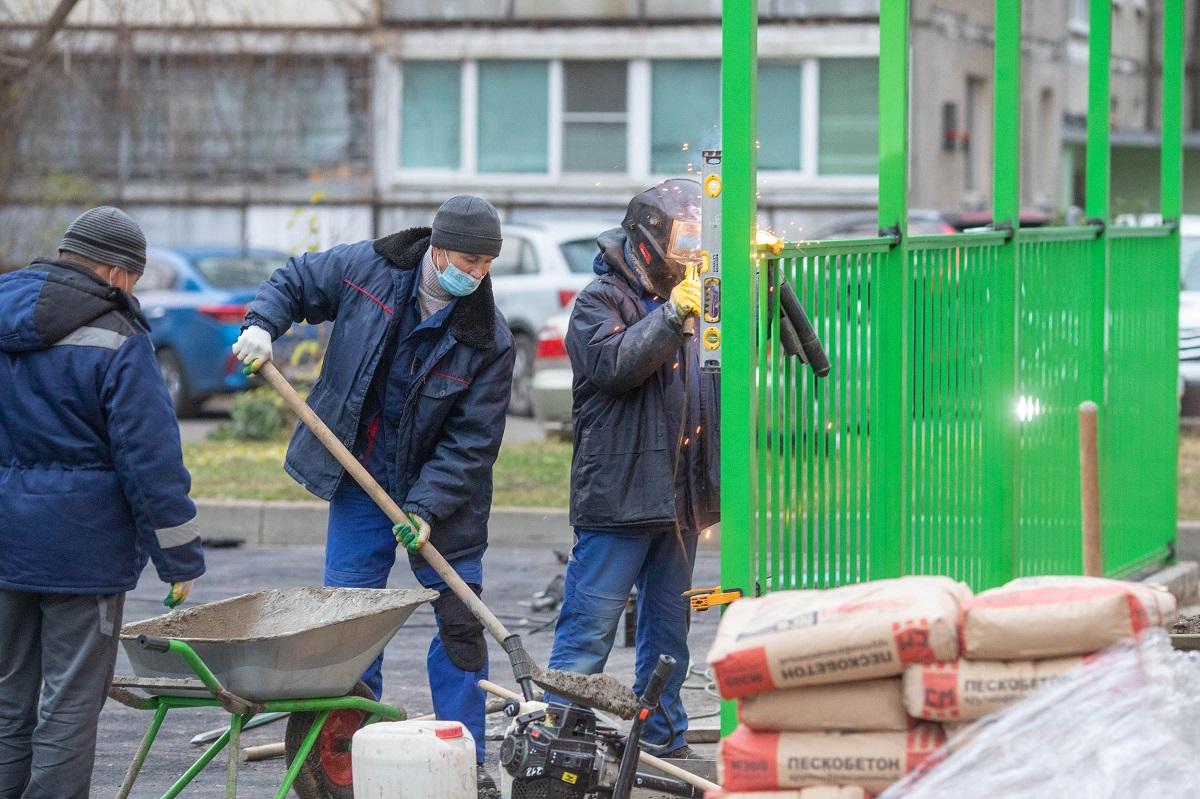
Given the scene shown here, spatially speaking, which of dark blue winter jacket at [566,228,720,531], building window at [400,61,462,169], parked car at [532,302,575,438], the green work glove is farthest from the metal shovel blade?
building window at [400,61,462,169]

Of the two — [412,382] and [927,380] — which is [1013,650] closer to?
[927,380]

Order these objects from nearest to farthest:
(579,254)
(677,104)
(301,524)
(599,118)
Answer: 1. (301,524)
2. (579,254)
3. (677,104)
4. (599,118)

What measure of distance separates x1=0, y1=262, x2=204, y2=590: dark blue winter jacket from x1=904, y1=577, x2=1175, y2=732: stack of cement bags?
2357 mm

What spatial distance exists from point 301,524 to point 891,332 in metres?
6.59

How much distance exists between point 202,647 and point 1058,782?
2.41 meters

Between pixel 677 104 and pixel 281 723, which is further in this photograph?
pixel 677 104

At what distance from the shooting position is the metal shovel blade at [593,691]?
5.49m

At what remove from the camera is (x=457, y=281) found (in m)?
6.35

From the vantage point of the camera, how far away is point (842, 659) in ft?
13.5

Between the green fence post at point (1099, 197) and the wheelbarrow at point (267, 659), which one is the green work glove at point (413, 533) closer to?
the wheelbarrow at point (267, 659)

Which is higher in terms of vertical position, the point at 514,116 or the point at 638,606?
the point at 514,116

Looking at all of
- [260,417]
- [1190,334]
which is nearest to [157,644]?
[260,417]

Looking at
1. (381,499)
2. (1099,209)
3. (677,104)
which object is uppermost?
(677,104)

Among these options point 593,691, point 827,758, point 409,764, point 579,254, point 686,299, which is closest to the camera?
point 827,758
